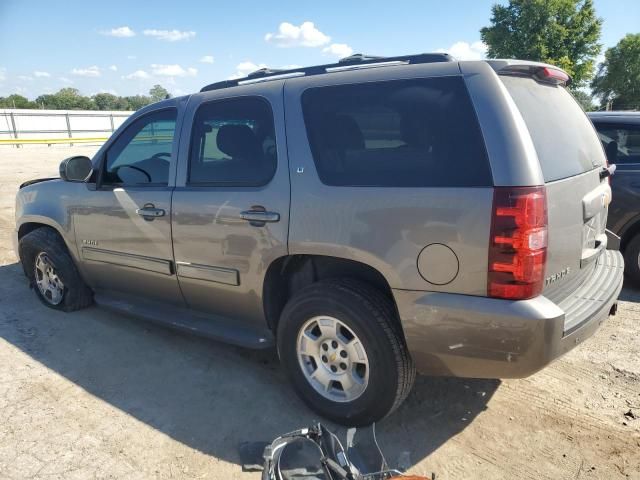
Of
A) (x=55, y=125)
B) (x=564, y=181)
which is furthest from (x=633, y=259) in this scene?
(x=55, y=125)

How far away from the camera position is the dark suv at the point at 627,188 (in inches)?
194

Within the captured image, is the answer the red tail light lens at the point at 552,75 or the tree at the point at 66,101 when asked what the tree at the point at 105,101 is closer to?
the tree at the point at 66,101

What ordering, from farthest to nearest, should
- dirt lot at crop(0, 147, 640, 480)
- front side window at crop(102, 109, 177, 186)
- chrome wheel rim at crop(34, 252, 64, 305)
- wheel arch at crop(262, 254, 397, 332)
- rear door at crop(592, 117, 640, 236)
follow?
1. rear door at crop(592, 117, 640, 236)
2. chrome wheel rim at crop(34, 252, 64, 305)
3. front side window at crop(102, 109, 177, 186)
4. wheel arch at crop(262, 254, 397, 332)
5. dirt lot at crop(0, 147, 640, 480)

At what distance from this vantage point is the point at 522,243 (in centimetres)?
222

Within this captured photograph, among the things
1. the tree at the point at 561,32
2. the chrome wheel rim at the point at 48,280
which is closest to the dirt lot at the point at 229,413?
the chrome wheel rim at the point at 48,280

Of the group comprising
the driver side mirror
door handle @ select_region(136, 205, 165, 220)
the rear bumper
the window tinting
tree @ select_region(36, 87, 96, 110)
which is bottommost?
the rear bumper

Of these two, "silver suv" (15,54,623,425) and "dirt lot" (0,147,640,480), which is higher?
"silver suv" (15,54,623,425)

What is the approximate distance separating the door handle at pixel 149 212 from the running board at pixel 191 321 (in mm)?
726

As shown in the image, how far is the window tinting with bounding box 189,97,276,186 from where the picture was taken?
10.1 feet

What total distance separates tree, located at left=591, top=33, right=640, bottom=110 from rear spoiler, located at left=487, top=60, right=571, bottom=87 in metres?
57.0

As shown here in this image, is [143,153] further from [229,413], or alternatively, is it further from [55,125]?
[55,125]

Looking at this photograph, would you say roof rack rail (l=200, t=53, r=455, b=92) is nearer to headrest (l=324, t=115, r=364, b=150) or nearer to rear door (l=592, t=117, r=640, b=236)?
headrest (l=324, t=115, r=364, b=150)

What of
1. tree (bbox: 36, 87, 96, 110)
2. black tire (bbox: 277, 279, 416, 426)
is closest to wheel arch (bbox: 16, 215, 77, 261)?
black tire (bbox: 277, 279, 416, 426)

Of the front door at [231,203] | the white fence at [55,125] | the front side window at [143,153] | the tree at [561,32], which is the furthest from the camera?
the tree at [561,32]
